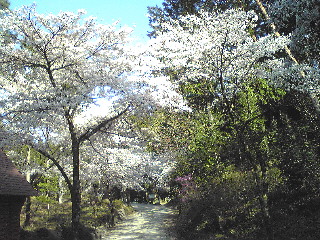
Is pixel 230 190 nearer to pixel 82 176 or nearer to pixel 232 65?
pixel 232 65

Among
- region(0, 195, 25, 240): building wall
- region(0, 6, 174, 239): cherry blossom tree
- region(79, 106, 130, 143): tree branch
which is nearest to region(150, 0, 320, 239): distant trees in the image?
region(0, 6, 174, 239): cherry blossom tree

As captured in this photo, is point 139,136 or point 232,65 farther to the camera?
point 139,136

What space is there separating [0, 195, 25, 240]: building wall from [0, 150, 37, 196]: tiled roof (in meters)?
0.54

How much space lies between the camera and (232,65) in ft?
27.5

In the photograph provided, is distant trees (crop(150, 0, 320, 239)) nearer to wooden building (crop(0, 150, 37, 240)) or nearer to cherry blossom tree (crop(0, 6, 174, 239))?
cherry blossom tree (crop(0, 6, 174, 239))

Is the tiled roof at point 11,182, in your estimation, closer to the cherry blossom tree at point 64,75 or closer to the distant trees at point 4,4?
the cherry blossom tree at point 64,75

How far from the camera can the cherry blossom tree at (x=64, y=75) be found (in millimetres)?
8328

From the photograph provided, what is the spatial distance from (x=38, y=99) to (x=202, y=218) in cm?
1030

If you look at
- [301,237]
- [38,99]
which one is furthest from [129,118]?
[301,237]

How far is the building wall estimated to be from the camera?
9.57 metres

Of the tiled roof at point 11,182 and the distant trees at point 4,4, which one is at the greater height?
the distant trees at point 4,4

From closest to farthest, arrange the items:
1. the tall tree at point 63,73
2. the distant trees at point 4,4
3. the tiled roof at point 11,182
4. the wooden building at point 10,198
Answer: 1. the tall tree at point 63,73
2. the tiled roof at point 11,182
3. the wooden building at point 10,198
4. the distant trees at point 4,4

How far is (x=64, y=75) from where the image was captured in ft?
33.8

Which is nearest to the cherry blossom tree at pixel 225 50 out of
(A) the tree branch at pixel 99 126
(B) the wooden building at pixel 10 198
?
(A) the tree branch at pixel 99 126
